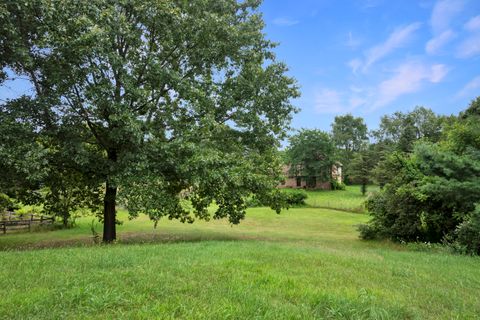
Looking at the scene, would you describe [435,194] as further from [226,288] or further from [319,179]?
[319,179]

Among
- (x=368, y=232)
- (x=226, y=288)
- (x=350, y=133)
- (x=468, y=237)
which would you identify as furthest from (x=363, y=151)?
(x=226, y=288)

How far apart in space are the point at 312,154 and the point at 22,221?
143 ft

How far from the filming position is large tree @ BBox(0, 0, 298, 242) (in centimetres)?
1125

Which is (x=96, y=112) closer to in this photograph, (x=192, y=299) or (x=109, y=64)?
(x=109, y=64)

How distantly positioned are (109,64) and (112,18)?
1.43m

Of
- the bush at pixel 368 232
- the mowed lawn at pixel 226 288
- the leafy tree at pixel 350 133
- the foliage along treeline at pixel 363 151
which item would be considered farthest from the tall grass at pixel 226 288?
the leafy tree at pixel 350 133

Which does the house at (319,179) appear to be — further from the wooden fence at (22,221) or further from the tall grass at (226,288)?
the tall grass at (226,288)

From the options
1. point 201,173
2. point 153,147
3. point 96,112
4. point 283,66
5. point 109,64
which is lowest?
point 201,173

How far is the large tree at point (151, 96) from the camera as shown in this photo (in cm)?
1125

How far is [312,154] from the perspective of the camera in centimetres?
5778

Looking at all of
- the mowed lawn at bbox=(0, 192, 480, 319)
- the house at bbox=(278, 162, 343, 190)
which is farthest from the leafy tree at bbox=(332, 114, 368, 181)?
the mowed lawn at bbox=(0, 192, 480, 319)

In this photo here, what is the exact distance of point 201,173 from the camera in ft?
40.4

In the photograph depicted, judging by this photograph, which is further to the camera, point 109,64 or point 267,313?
point 109,64

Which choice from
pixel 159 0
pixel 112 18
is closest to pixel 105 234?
pixel 112 18
